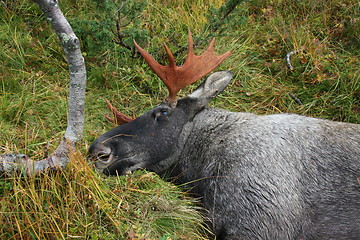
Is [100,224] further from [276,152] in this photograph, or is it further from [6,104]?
[6,104]

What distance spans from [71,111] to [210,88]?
166cm

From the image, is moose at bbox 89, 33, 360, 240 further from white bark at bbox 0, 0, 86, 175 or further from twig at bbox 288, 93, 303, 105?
twig at bbox 288, 93, 303, 105

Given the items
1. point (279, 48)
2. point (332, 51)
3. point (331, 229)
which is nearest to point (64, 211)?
point (331, 229)

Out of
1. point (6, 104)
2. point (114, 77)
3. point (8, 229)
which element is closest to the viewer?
point (8, 229)

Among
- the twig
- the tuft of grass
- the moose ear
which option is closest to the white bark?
the tuft of grass

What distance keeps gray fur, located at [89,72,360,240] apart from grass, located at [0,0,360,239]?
330 millimetres

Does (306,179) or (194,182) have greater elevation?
(194,182)

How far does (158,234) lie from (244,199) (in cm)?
91

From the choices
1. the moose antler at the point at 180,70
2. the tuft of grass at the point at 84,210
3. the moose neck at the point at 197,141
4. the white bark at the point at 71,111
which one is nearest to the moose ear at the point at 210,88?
the moose neck at the point at 197,141

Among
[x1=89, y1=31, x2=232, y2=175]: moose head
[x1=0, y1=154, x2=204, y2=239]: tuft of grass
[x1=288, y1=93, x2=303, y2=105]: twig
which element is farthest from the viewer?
[x1=288, y1=93, x2=303, y2=105]: twig

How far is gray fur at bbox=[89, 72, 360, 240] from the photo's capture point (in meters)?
3.99

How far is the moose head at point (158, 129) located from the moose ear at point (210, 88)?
12 millimetres

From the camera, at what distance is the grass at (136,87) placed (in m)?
3.84

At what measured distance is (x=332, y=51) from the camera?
7.08 meters
